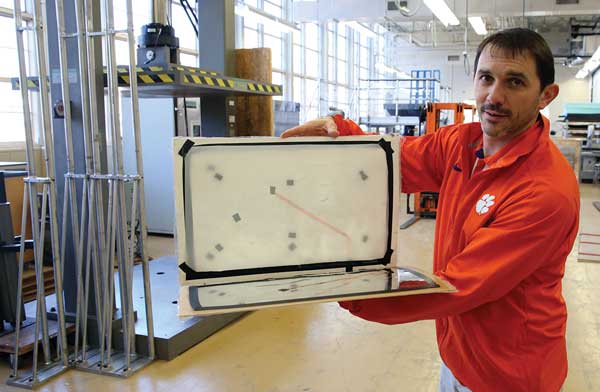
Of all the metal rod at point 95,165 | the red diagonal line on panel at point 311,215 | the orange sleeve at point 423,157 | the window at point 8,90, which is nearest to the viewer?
the red diagonal line on panel at point 311,215

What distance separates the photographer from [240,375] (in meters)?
3.29

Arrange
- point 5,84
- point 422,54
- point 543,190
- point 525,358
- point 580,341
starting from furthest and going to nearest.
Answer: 1. point 422,54
2. point 5,84
3. point 580,341
4. point 525,358
5. point 543,190

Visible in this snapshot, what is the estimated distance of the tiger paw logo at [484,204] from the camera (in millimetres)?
1301

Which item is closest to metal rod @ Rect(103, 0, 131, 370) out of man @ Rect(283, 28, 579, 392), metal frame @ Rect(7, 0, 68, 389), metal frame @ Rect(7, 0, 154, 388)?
metal frame @ Rect(7, 0, 154, 388)

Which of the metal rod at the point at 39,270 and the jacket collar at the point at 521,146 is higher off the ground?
the jacket collar at the point at 521,146

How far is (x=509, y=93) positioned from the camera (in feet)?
4.29

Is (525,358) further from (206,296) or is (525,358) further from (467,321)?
(206,296)

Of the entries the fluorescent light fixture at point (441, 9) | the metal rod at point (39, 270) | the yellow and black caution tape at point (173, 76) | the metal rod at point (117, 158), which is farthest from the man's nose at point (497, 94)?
the fluorescent light fixture at point (441, 9)

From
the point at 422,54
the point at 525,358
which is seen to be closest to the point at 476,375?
the point at 525,358

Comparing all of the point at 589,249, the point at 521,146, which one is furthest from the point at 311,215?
the point at 589,249

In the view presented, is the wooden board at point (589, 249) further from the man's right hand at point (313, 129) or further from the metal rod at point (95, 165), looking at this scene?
the man's right hand at point (313, 129)

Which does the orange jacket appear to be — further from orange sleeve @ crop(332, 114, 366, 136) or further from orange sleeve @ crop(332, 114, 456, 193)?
orange sleeve @ crop(332, 114, 366, 136)

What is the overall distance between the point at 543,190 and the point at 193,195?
2.79 ft

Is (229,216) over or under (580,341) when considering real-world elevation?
over
